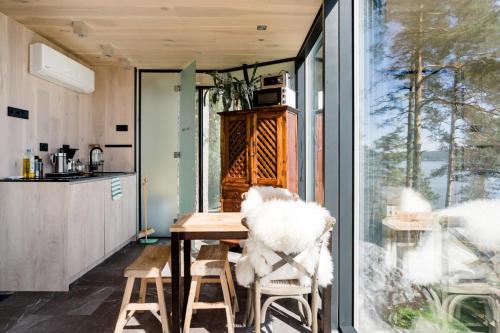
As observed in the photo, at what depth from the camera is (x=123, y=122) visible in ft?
17.1

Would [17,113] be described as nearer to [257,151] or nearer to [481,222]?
[257,151]

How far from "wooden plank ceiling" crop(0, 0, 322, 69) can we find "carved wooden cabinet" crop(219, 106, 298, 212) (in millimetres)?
822

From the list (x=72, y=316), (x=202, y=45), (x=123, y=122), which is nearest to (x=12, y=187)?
(x=72, y=316)

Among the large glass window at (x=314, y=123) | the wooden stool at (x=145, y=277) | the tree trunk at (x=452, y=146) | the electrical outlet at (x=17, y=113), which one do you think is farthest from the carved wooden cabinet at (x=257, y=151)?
the tree trunk at (x=452, y=146)

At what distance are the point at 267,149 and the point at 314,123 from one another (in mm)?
615

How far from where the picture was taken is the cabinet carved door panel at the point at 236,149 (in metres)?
4.20

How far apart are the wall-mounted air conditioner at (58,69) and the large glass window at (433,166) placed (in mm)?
3329

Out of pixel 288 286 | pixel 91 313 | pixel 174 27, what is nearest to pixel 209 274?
pixel 288 286

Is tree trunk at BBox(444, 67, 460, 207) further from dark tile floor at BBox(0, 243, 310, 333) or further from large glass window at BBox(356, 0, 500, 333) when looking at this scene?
dark tile floor at BBox(0, 243, 310, 333)

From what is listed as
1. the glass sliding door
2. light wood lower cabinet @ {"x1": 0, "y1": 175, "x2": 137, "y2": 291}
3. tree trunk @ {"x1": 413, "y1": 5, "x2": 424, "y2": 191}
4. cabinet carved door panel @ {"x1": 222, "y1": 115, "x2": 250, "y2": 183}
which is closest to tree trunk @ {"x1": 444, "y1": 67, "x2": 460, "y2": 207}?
tree trunk @ {"x1": 413, "y1": 5, "x2": 424, "y2": 191}

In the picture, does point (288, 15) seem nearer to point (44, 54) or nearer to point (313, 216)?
point (313, 216)

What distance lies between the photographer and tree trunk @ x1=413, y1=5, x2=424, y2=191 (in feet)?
4.63

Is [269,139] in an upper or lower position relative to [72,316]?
upper

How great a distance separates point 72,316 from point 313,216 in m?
2.10
